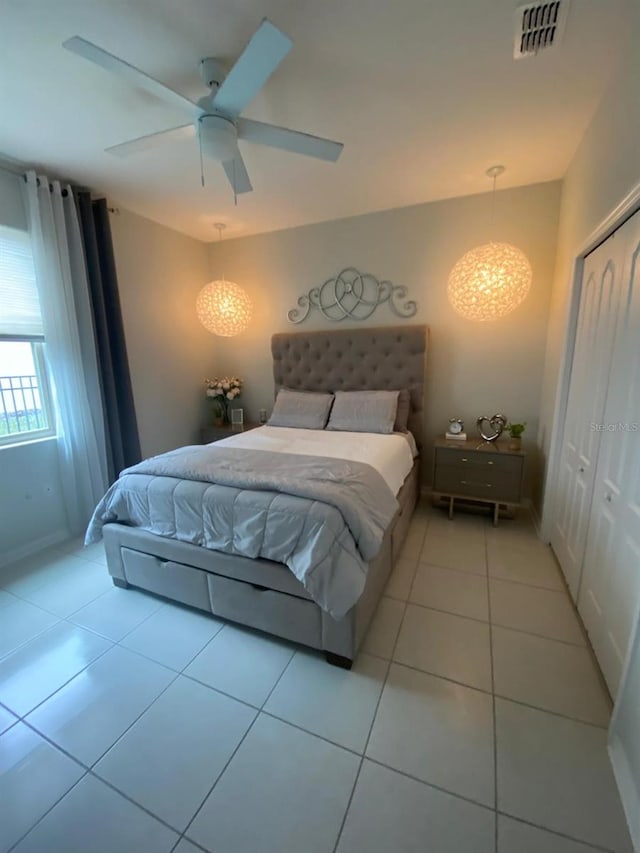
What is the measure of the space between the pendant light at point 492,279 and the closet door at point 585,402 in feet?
1.32

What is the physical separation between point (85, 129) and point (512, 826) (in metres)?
3.65

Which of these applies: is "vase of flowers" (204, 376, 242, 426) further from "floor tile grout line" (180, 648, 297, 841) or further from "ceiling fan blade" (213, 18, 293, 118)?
"floor tile grout line" (180, 648, 297, 841)

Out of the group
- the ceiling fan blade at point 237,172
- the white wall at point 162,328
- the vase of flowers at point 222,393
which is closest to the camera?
the ceiling fan blade at point 237,172

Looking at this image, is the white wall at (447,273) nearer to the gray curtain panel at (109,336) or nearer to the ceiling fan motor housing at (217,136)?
the gray curtain panel at (109,336)

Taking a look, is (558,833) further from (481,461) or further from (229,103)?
(229,103)

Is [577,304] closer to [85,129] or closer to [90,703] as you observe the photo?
[85,129]

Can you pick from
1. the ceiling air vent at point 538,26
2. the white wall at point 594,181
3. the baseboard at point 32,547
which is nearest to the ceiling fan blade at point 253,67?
the ceiling air vent at point 538,26

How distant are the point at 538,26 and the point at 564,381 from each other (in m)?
1.78

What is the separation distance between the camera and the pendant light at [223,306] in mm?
3174

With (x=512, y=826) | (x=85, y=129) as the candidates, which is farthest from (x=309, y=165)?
(x=512, y=826)

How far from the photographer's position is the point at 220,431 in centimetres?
374

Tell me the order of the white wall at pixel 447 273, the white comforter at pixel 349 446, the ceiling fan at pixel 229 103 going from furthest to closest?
the white wall at pixel 447 273 < the white comforter at pixel 349 446 < the ceiling fan at pixel 229 103

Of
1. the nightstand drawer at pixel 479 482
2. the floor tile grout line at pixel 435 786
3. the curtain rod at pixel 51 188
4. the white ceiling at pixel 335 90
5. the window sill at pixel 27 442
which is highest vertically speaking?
the white ceiling at pixel 335 90

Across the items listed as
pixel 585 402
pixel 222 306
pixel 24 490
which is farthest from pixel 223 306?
pixel 585 402
